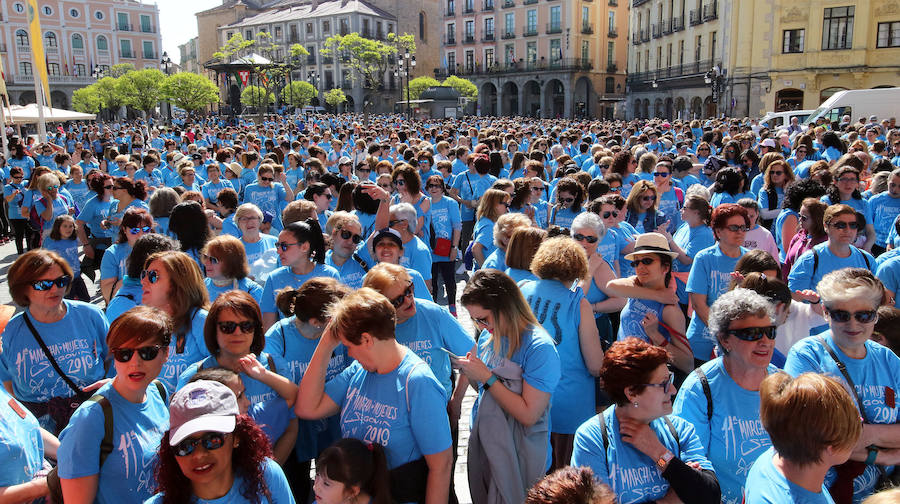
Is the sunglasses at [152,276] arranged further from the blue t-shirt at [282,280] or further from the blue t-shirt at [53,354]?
the blue t-shirt at [282,280]

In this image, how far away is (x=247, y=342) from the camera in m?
3.03

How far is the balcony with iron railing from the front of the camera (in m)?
59.2

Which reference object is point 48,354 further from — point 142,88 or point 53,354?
point 142,88

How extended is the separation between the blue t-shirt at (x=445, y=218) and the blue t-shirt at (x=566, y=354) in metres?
3.75

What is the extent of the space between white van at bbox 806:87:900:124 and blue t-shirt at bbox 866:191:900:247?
56.2ft

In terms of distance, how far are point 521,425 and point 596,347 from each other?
79 centimetres

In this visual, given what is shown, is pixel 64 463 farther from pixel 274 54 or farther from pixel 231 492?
pixel 274 54

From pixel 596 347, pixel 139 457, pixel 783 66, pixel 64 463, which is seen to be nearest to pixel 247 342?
pixel 139 457

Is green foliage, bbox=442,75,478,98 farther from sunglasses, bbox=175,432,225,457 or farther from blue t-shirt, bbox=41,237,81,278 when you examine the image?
sunglasses, bbox=175,432,225,457

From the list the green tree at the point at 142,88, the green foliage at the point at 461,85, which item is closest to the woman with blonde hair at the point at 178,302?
the green tree at the point at 142,88

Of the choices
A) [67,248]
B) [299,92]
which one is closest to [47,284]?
[67,248]

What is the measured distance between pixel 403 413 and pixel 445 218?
4704 mm

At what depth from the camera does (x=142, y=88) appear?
36125mm

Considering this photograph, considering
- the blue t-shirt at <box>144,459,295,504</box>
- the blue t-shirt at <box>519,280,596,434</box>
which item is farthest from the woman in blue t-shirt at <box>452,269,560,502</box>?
the blue t-shirt at <box>144,459,295,504</box>
